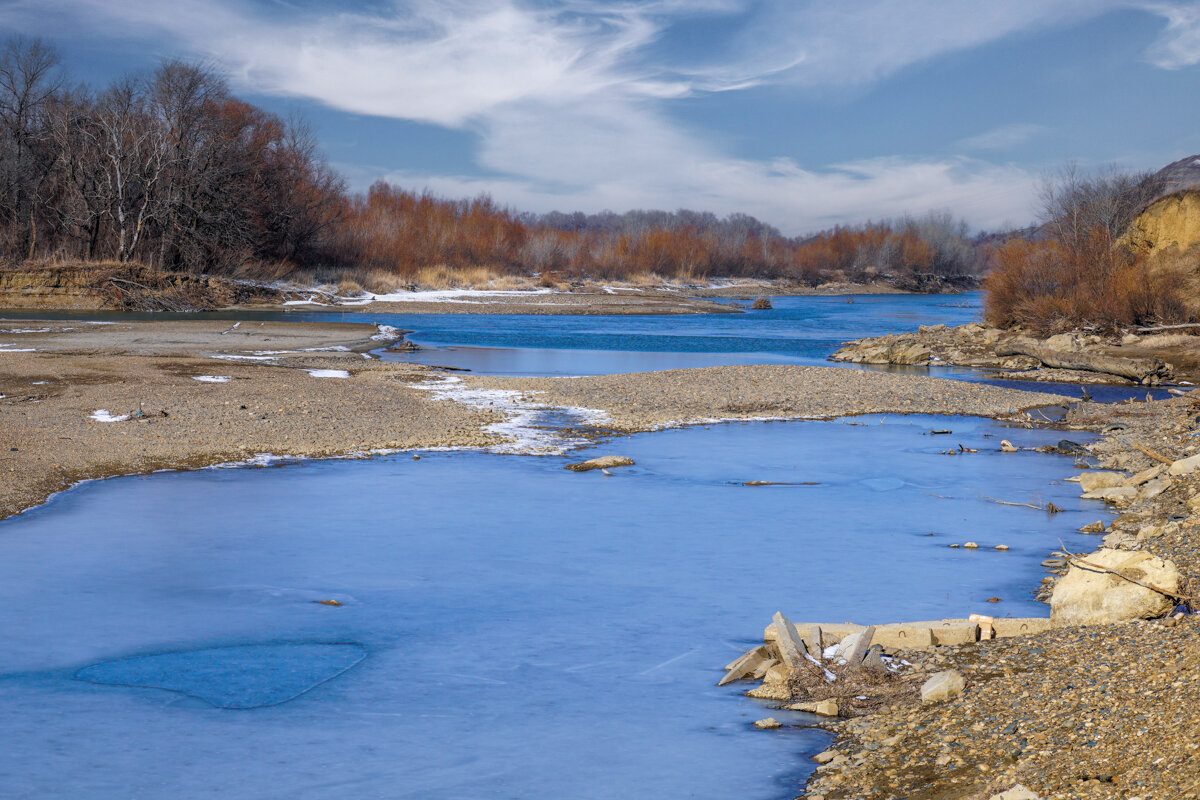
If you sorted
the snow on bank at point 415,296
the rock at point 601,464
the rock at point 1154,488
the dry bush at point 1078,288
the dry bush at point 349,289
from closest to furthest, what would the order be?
the rock at point 1154,488, the rock at point 601,464, the dry bush at point 1078,288, the snow on bank at point 415,296, the dry bush at point 349,289

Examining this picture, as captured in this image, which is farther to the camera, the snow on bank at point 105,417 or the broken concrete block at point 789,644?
the snow on bank at point 105,417

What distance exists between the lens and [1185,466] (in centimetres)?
970

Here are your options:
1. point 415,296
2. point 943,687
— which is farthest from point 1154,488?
point 415,296

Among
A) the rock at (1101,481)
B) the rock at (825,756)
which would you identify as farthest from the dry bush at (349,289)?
the rock at (825,756)

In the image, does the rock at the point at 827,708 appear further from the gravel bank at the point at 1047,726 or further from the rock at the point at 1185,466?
the rock at the point at 1185,466

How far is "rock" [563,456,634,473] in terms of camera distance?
12.0 metres

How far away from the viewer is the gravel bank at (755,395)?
16953 mm

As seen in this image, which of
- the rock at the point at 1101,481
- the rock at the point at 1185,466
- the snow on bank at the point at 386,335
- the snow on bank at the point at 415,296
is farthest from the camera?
the snow on bank at the point at 415,296

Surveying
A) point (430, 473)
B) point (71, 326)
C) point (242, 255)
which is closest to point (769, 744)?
point (430, 473)

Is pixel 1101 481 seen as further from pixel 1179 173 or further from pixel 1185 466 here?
pixel 1179 173

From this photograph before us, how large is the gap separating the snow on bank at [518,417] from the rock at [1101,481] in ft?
21.2

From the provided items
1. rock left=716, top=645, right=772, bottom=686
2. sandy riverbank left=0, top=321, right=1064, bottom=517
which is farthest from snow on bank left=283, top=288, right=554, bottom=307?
rock left=716, top=645, right=772, bottom=686

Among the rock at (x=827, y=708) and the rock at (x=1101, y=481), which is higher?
the rock at (x=1101, y=481)

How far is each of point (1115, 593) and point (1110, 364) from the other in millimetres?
19525
